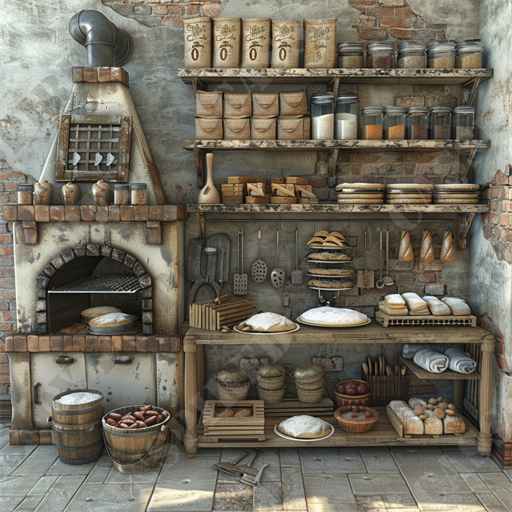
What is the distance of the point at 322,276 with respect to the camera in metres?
3.69

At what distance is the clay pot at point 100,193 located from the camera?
357 centimetres

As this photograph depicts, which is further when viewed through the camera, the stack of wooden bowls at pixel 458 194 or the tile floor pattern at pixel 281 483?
the stack of wooden bowls at pixel 458 194

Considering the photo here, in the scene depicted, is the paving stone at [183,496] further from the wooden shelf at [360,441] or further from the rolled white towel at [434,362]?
the rolled white towel at [434,362]

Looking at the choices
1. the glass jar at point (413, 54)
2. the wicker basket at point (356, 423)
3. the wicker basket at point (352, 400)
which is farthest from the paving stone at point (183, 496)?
the glass jar at point (413, 54)

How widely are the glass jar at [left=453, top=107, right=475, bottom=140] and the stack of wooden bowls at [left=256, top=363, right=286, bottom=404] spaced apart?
2.28 metres

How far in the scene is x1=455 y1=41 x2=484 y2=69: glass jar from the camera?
367 centimetres

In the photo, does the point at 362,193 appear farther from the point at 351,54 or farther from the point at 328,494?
the point at 328,494

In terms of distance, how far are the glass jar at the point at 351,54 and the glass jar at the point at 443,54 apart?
0.55 meters

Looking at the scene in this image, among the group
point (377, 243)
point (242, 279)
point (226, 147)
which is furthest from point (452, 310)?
point (226, 147)

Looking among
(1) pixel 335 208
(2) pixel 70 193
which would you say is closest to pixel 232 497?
(1) pixel 335 208

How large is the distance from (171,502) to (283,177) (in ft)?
8.24

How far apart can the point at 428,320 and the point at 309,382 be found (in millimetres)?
1014

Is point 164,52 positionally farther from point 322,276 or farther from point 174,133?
point 322,276

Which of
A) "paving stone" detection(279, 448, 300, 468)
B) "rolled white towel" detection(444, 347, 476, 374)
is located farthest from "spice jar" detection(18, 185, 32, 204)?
"rolled white towel" detection(444, 347, 476, 374)
